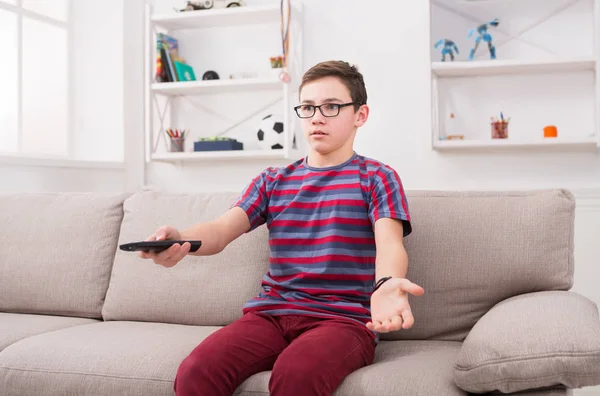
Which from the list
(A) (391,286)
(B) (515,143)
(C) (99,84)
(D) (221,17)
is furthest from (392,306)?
(C) (99,84)

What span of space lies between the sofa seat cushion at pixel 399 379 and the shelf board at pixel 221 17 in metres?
2.18

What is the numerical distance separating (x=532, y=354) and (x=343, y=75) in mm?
789

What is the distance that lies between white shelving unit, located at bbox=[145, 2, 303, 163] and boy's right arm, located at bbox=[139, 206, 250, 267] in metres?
1.58

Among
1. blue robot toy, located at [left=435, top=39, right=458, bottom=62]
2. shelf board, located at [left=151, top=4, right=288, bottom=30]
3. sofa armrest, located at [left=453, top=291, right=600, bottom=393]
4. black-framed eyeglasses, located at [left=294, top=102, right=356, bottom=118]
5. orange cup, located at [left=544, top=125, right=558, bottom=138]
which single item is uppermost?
shelf board, located at [left=151, top=4, right=288, bottom=30]

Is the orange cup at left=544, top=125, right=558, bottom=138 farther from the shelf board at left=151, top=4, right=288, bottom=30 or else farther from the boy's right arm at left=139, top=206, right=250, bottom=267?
the boy's right arm at left=139, top=206, right=250, bottom=267

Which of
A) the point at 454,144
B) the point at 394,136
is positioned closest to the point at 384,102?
the point at 394,136

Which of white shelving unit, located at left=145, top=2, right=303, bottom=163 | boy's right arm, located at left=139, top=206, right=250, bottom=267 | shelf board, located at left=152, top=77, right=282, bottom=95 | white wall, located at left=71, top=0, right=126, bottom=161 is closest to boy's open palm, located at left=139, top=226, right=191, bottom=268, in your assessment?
boy's right arm, located at left=139, top=206, right=250, bottom=267

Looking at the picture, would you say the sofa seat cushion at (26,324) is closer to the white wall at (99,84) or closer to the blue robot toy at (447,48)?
the white wall at (99,84)

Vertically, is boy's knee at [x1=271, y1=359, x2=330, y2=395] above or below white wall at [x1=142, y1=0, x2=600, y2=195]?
below

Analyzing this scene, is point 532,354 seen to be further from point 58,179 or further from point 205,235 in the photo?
point 58,179

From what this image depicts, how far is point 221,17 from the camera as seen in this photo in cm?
335

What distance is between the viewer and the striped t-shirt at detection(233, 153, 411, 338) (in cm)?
153

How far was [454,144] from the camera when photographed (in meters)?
2.99

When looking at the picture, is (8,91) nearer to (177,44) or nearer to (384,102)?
(177,44)
